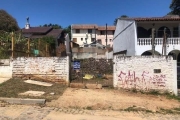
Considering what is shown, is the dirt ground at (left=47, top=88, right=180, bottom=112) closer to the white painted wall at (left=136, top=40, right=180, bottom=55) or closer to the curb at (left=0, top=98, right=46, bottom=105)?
the curb at (left=0, top=98, right=46, bottom=105)

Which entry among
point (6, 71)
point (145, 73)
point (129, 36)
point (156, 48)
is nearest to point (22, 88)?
point (6, 71)

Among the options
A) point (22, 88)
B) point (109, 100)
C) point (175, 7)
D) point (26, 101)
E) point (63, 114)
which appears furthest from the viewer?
point (175, 7)

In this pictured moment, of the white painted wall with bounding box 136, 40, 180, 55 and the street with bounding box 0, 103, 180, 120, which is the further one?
the white painted wall with bounding box 136, 40, 180, 55

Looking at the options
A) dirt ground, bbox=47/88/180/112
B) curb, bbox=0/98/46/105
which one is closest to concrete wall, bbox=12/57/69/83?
dirt ground, bbox=47/88/180/112

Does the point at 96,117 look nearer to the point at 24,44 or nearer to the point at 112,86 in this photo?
the point at 112,86

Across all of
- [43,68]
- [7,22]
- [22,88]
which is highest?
[7,22]

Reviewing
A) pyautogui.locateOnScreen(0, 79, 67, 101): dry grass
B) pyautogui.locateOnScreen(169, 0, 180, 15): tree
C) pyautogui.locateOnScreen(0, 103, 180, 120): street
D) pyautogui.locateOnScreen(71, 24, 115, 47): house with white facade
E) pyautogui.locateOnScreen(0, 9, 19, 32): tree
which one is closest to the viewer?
pyautogui.locateOnScreen(0, 103, 180, 120): street

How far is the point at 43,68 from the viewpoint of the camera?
513 inches

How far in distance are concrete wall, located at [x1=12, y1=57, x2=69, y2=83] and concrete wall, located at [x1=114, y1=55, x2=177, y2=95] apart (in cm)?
289

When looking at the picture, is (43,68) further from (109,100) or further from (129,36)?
(129,36)

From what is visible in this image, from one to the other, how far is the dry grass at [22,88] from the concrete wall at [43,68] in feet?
1.67

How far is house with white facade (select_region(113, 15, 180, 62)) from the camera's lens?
21.9 m

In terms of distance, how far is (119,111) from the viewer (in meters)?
8.35

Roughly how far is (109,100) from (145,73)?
10.9 feet
